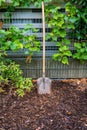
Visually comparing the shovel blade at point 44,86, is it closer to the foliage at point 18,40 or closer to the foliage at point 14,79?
the foliage at point 14,79

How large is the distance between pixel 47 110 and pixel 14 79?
1.95 ft

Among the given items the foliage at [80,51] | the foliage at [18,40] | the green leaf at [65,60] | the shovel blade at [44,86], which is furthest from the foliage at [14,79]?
the foliage at [80,51]

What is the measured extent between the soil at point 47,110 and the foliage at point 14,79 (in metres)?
0.12

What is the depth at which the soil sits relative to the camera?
2988 millimetres

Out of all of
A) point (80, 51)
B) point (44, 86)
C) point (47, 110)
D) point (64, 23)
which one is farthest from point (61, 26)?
point (47, 110)

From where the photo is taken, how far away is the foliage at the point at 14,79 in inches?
136

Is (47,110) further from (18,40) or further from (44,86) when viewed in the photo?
(18,40)

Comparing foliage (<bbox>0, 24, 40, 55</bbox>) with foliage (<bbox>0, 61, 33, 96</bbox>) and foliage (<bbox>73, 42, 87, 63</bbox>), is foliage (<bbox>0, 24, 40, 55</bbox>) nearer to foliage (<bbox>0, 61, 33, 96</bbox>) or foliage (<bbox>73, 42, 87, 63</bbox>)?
foliage (<bbox>0, 61, 33, 96</bbox>)

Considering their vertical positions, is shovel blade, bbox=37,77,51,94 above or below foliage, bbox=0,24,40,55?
below

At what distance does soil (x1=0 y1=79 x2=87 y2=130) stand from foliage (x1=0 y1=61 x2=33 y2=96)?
0.41 feet

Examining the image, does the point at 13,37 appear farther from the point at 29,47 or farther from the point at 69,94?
the point at 69,94

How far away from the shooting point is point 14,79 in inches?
140

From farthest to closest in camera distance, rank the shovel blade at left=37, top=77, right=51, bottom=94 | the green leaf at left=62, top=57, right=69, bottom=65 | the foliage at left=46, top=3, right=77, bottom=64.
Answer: the green leaf at left=62, top=57, right=69, bottom=65 < the foliage at left=46, top=3, right=77, bottom=64 < the shovel blade at left=37, top=77, right=51, bottom=94

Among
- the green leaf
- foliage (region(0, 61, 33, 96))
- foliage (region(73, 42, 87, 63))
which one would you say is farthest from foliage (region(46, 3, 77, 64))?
foliage (region(0, 61, 33, 96))
